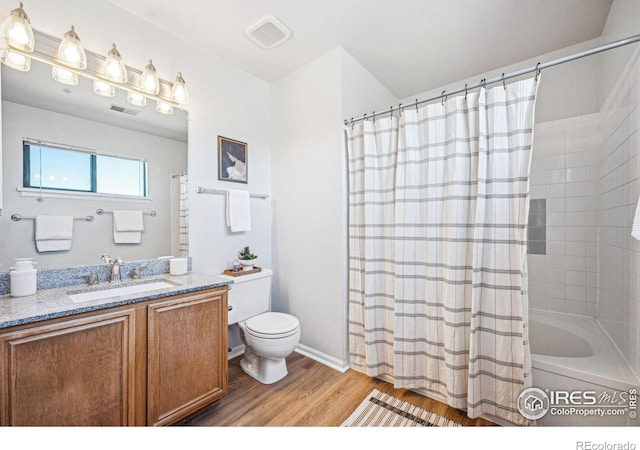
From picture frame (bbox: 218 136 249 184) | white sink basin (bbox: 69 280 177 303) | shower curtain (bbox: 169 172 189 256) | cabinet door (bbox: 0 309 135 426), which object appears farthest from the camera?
picture frame (bbox: 218 136 249 184)

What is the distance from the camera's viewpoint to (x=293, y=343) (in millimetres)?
1899

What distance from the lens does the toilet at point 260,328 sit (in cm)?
184

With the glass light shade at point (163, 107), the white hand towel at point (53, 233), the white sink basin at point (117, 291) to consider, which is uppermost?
the glass light shade at point (163, 107)

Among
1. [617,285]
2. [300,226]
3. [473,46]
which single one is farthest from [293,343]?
[473,46]

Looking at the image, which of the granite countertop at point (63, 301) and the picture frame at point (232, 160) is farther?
the picture frame at point (232, 160)

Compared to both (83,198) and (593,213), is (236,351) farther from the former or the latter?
(593,213)

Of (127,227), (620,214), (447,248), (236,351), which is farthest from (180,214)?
(620,214)

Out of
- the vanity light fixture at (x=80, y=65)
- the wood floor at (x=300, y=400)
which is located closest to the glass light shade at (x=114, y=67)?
the vanity light fixture at (x=80, y=65)

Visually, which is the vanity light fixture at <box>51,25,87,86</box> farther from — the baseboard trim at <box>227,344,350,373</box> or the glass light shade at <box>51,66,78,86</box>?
the baseboard trim at <box>227,344,350,373</box>

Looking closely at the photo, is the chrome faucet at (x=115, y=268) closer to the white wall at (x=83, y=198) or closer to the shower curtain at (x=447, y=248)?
the white wall at (x=83, y=198)

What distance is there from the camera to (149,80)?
1749mm

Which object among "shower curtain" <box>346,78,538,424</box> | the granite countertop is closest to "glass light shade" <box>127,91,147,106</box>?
the granite countertop

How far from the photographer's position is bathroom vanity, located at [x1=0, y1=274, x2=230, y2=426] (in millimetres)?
1033

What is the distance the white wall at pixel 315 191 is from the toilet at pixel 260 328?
0.30 metres
